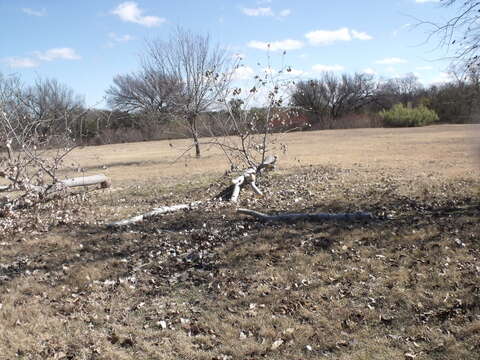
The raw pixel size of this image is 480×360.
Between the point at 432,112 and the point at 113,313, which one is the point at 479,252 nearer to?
the point at 113,313

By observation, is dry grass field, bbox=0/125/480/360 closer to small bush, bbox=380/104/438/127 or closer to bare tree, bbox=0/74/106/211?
bare tree, bbox=0/74/106/211

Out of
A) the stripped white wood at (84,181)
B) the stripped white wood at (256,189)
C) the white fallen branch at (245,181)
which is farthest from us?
the stripped white wood at (84,181)

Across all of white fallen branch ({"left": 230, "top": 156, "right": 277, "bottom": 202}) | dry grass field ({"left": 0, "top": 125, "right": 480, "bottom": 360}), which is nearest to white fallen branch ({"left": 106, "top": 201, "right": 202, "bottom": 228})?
dry grass field ({"left": 0, "top": 125, "right": 480, "bottom": 360})

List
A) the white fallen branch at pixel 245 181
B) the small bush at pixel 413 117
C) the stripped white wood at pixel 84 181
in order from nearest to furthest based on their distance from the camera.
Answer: the white fallen branch at pixel 245 181, the stripped white wood at pixel 84 181, the small bush at pixel 413 117

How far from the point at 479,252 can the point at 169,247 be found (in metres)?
3.94

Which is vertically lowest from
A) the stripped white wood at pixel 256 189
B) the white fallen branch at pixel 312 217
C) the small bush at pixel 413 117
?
the white fallen branch at pixel 312 217

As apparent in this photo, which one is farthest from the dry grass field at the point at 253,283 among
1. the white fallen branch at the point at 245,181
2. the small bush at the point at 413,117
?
the small bush at the point at 413,117

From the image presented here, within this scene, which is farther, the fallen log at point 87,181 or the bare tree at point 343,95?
the bare tree at point 343,95

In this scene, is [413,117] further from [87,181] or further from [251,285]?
[251,285]

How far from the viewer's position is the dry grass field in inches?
147

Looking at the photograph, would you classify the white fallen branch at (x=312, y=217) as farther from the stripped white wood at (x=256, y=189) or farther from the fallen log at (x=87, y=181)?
Result: the fallen log at (x=87, y=181)

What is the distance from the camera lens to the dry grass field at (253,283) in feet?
12.3

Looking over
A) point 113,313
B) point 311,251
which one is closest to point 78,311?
point 113,313

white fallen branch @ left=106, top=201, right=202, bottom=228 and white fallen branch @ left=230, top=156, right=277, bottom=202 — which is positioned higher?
white fallen branch @ left=230, top=156, right=277, bottom=202
